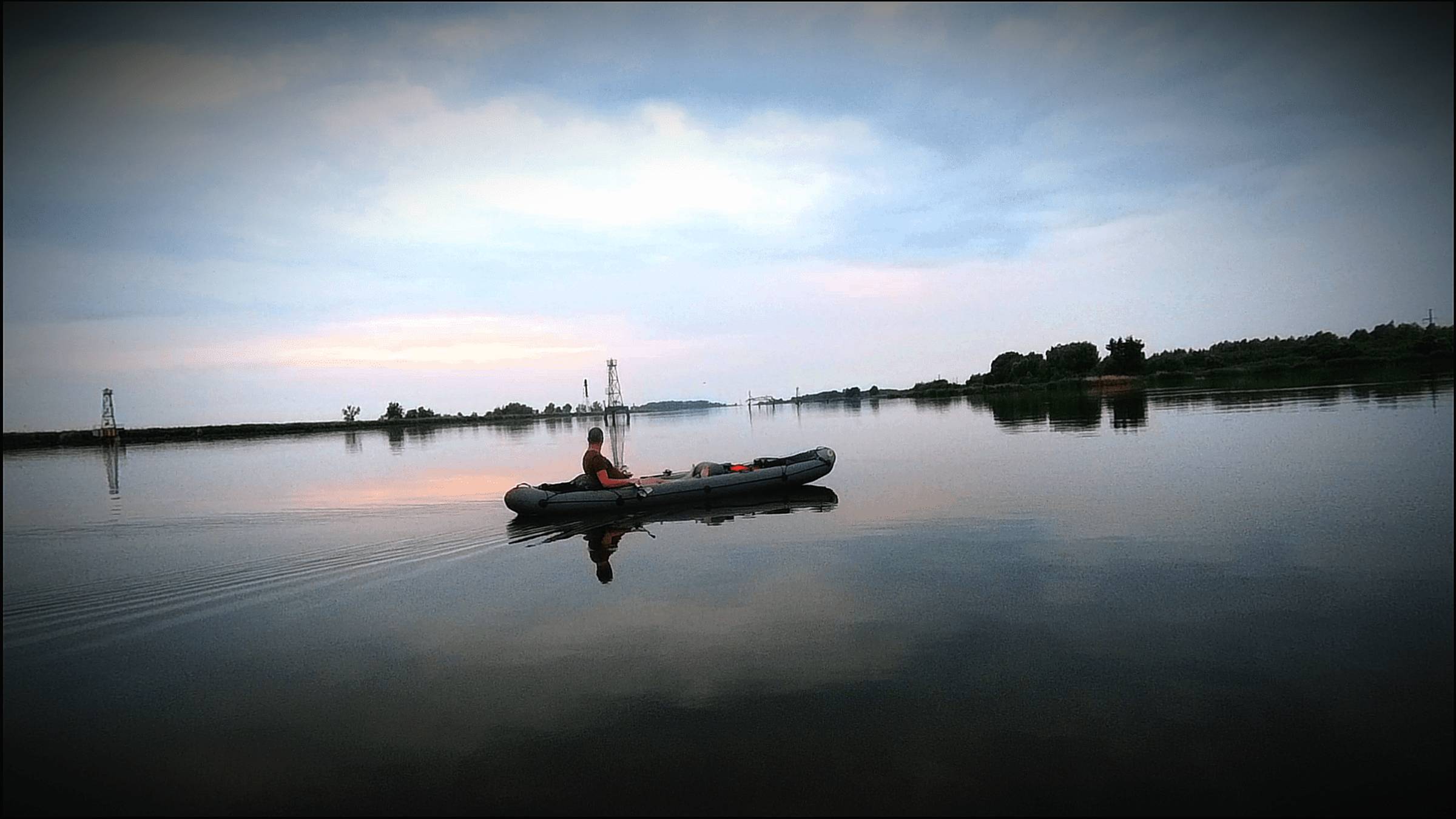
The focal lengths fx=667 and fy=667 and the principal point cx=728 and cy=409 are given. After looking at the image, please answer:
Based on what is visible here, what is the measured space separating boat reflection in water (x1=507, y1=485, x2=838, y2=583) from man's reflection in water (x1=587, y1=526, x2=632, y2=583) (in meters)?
0.01

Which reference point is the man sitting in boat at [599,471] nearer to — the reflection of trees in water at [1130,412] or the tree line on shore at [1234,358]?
the reflection of trees in water at [1130,412]

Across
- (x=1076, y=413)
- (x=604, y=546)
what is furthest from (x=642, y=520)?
(x=1076, y=413)

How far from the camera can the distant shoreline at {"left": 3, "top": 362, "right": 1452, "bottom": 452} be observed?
58.9 m

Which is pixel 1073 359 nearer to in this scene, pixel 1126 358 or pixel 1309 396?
pixel 1126 358

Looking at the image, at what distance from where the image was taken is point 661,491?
16703mm

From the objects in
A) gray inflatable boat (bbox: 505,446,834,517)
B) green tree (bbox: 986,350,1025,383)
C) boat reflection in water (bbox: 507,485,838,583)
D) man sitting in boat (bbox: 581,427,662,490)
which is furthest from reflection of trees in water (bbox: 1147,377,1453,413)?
green tree (bbox: 986,350,1025,383)

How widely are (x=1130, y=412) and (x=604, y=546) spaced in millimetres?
39357

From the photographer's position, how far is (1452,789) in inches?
185

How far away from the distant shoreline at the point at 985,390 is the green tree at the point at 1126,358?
1353 millimetres

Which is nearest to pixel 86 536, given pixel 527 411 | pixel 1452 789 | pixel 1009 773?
pixel 1009 773

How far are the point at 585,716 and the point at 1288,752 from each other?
574 cm

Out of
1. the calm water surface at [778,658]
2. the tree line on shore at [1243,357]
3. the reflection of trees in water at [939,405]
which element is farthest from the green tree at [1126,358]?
the calm water surface at [778,658]

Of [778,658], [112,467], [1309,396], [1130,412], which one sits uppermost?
[1309,396]

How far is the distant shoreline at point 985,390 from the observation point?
193 feet
